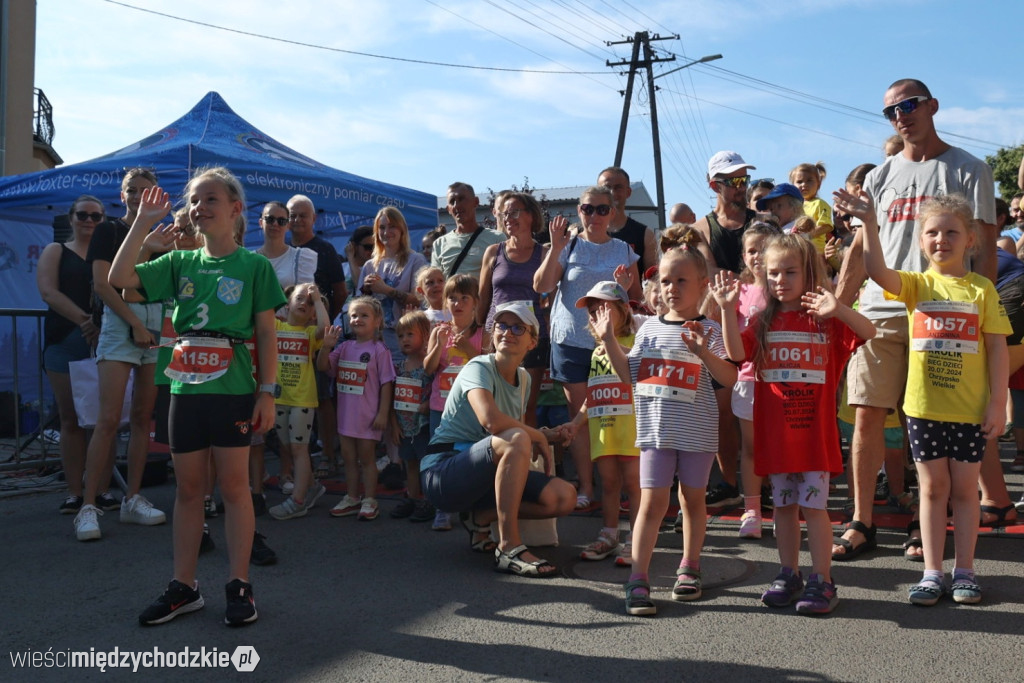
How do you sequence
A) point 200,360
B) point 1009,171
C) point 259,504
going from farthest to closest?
point 1009,171, point 259,504, point 200,360

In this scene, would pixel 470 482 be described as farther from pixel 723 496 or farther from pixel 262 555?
pixel 723 496

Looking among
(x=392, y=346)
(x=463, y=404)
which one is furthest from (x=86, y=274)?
(x=463, y=404)

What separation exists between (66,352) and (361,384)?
6.69 feet

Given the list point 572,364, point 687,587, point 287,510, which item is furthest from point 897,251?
point 287,510

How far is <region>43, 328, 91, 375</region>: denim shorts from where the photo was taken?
6.34 metres

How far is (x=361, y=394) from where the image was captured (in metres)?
6.25

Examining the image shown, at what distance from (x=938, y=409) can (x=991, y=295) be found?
56 cm

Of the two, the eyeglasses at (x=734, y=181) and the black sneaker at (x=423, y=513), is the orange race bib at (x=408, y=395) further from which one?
the eyeglasses at (x=734, y=181)

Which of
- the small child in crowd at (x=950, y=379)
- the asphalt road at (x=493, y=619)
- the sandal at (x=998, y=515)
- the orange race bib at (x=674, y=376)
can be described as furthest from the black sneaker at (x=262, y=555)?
the sandal at (x=998, y=515)

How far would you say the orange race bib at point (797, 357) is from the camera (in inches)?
158

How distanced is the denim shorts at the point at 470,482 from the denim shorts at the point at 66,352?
287 cm

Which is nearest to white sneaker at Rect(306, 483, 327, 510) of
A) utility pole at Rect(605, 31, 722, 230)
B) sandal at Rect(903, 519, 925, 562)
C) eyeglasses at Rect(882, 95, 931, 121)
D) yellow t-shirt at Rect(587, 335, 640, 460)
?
yellow t-shirt at Rect(587, 335, 640, 460)

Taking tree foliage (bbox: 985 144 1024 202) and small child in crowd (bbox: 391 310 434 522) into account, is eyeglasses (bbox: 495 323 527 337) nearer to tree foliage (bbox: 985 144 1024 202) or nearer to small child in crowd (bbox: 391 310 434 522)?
small child in crowd (bbox: 391 310 434 522)

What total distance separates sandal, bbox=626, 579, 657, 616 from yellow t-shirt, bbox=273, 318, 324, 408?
3106mm
